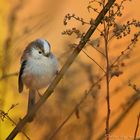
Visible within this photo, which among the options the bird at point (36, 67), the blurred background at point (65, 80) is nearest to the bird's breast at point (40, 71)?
the bird at point (36, 67)

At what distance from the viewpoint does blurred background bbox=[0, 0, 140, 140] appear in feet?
6.14

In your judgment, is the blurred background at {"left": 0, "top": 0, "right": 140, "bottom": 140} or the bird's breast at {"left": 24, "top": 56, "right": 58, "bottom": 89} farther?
the blurred background at {"left": 0, "top": 0, "right": 140, "bottom": 140}

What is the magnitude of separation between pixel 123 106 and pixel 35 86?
0.41 metres

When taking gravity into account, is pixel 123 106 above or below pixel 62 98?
below

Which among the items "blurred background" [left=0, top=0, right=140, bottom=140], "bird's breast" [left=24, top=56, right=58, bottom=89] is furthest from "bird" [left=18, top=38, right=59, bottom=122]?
"blurred background" [left=0, top=0, right=140, bottom=140]

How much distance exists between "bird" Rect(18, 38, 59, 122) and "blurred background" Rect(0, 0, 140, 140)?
0.17 meters

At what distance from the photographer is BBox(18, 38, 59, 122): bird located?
1.55 metres

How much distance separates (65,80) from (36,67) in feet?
1.06

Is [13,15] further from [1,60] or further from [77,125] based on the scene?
[77,125]

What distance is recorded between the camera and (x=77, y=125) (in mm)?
1885

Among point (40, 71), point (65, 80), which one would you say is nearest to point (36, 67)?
point (40, 71)

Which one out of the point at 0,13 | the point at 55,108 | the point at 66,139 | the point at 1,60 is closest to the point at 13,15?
the point at 0,13

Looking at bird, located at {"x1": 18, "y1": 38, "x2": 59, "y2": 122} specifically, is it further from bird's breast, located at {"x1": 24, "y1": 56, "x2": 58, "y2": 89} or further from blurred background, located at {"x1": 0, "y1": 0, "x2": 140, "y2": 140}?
blurred background, located at {"x1": 0, "y1": 0, "x2": 140, "y2": 140}

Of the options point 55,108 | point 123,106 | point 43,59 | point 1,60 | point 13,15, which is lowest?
point 123,106
